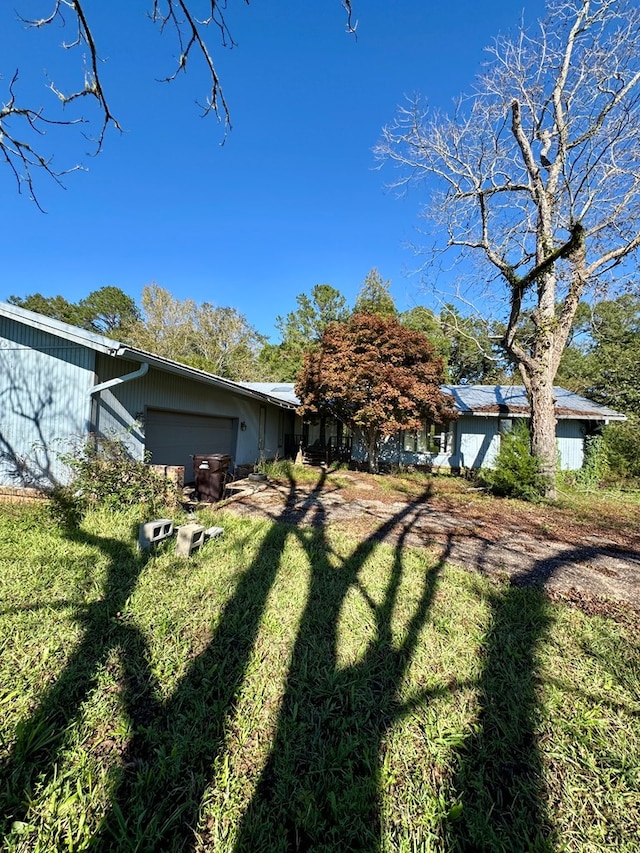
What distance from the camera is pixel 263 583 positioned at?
12.3 ft

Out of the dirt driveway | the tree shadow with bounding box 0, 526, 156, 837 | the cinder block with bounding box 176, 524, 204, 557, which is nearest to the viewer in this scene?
the tree shadow with bounding box 0, 526, 156, 837

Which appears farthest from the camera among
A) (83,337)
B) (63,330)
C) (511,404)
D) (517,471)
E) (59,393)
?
(511,404)

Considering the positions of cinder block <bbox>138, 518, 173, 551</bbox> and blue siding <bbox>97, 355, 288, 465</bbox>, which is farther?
blue siding <bbox>97, 355, 288, 465</bbox>

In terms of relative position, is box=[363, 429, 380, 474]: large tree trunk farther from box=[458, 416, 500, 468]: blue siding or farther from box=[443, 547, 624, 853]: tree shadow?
box=[443, 547, 624, 853]: tree shadow

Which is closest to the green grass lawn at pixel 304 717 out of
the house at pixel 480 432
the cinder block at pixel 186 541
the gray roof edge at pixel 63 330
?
the cinder block at pixel 186 541

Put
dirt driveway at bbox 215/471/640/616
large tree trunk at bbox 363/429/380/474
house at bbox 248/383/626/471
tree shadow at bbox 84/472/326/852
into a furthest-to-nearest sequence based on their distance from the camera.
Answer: house at bbox 248/383/626/471 < large tree trunk at bbox 363/429/380/474 < dirt driveway at bbox 215/471/640/616 < tree shadow at bbox 84/472/326/852

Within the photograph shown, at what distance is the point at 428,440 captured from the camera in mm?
14016

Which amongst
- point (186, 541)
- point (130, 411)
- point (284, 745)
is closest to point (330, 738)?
point (284, 745)

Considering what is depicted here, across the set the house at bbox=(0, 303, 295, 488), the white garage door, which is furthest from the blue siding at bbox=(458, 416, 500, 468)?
the house at bbox=(0, 303, 295, 488)

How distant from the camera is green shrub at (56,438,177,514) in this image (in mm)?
5570

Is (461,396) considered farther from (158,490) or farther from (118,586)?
(118,586)

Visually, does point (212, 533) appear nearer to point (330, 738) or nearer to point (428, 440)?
point (330, 738)

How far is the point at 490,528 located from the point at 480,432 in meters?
7.52

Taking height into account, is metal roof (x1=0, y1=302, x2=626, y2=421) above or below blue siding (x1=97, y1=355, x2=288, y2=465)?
above
